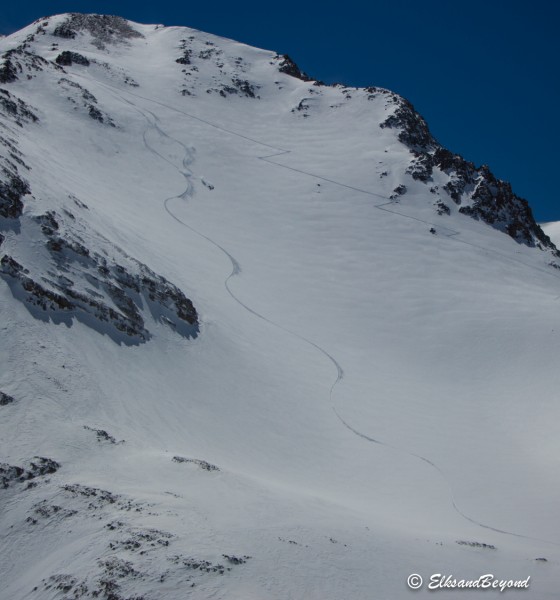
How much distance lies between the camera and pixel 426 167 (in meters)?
63.8

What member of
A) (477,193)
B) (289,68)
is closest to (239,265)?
(477,193)

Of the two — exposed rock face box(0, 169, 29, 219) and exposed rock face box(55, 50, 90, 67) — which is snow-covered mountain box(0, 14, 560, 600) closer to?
exposed rock face box(0, 169, 29, 219)

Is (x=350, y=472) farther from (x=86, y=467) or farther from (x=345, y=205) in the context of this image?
(x=345, y=205)

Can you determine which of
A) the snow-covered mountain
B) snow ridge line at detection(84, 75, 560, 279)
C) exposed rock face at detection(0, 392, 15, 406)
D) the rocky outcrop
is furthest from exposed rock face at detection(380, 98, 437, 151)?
the rocky outcrop

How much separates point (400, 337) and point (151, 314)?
64.6 ft

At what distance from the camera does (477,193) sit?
62.1 metres

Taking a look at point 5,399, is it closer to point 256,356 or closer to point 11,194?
point 11,194

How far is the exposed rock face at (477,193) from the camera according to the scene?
60500mm

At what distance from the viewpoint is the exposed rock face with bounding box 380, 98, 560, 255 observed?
6050cm

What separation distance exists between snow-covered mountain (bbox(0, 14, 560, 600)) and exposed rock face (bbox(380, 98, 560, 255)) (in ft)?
1.11

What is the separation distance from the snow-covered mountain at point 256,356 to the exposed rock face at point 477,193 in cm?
34

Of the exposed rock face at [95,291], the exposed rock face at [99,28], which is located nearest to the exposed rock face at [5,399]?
the exposed rock face at [95,291]

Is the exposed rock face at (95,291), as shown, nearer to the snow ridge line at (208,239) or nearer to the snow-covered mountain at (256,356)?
the snow-covered mountain at (256,356)

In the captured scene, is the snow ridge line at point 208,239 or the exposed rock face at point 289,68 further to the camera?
the exposed rock face at point 289,68
